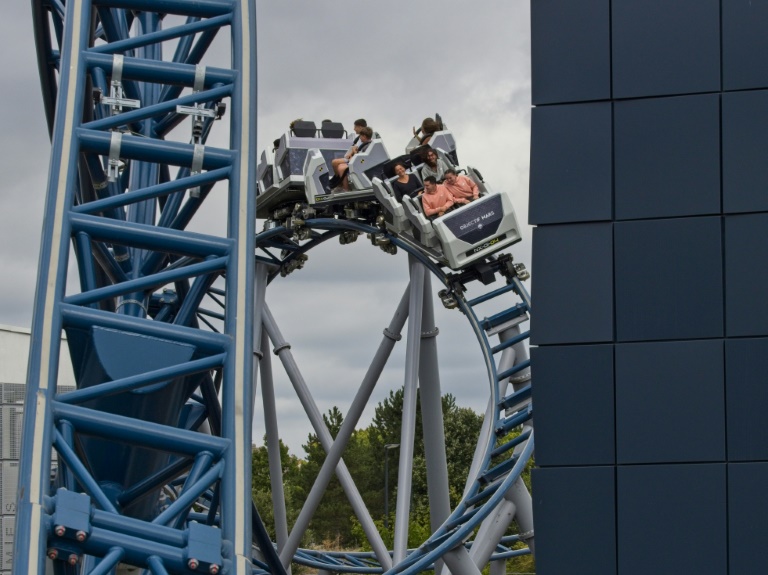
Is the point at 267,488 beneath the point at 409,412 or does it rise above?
beneath

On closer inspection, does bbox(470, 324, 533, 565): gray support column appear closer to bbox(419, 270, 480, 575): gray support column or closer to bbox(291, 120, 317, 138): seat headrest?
bbox(419, 270, 480, 575): gray support column

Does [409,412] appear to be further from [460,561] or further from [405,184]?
[405,184]

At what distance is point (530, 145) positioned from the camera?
8.41 meters

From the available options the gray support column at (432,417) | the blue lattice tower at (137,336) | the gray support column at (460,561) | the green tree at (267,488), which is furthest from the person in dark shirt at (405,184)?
the green tree at (267,488)

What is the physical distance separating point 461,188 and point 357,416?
402 centimetres

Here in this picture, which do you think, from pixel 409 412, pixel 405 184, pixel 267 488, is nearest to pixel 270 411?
pixel 409 412

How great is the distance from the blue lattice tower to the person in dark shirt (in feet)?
17.2

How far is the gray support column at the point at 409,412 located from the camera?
15.9 m

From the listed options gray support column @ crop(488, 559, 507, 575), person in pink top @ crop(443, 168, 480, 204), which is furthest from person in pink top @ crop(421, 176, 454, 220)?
gray support column @ crop(488, 559, 507, 575)

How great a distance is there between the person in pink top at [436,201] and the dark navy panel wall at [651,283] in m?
6.51

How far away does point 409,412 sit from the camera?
1655cm

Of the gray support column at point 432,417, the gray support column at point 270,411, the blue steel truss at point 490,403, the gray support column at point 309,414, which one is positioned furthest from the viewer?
the gray support column at point 270,411

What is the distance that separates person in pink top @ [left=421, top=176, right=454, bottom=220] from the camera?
1502 centimetres

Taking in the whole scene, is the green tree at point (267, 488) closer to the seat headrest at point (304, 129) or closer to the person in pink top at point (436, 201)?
the seat headrest at point (304, 129)
